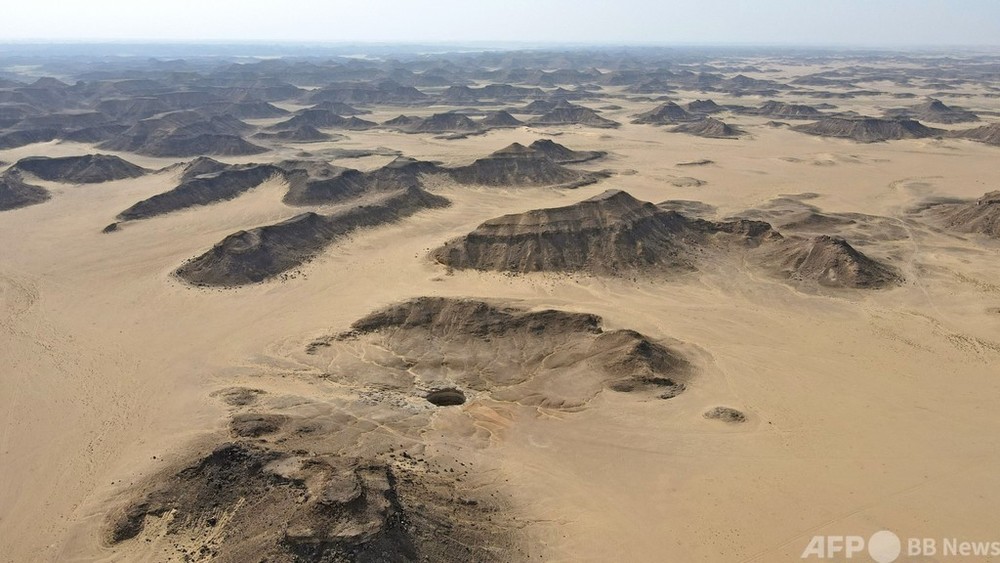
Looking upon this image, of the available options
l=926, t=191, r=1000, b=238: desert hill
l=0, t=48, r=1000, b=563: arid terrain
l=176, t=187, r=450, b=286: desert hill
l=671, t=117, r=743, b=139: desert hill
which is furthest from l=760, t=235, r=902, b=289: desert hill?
l=671, t=117, r=743, b=139: desert hill

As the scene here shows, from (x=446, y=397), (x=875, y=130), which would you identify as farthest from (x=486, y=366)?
(x=875, y=130)

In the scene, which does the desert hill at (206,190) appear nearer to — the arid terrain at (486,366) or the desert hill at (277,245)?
the arid terrain at (486,366)

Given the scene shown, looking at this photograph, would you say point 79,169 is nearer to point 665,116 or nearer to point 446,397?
point 446,397

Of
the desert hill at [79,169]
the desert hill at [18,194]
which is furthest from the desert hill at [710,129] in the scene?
the desert hill at [18,194]

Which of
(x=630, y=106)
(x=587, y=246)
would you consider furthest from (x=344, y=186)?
(x=630, y=106)

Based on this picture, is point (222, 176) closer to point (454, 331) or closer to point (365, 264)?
point (365, 264)

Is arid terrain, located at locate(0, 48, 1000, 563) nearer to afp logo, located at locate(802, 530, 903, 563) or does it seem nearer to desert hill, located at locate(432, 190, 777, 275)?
desert hill, located at locate(432, 190, 777, 275)
